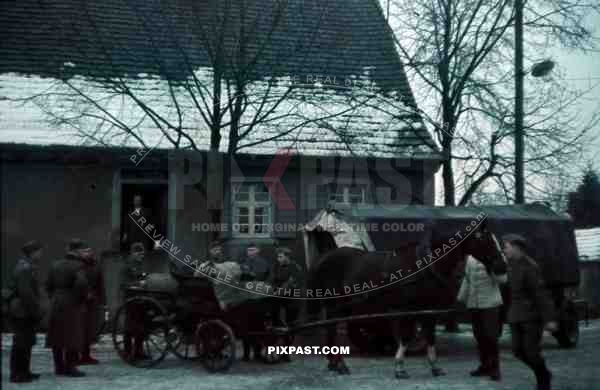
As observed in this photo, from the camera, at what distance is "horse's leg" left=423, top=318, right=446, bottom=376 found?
8.40 m

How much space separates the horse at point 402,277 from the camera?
27.4ft

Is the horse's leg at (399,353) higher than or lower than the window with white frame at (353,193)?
lower

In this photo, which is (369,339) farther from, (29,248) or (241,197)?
(29,248)

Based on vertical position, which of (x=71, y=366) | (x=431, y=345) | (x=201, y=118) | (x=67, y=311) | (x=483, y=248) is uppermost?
(x=201, y=118)

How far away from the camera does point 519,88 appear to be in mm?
11828

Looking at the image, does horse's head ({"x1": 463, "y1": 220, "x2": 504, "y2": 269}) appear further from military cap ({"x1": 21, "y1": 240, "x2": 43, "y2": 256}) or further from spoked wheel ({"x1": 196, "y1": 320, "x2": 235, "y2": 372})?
military cap ({"x1": 21, "y1": 240, "x2": 43, "y2": 256})

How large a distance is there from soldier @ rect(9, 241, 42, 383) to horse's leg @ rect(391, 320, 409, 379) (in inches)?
169

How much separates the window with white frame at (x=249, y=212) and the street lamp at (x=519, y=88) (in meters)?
4.57

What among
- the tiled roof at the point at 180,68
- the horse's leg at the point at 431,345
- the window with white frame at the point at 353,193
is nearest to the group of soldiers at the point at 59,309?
the tiled roof at the point at 180,68

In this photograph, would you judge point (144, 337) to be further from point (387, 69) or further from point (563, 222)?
point (387, 69)

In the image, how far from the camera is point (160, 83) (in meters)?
12.6

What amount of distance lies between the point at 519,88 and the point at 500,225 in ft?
8.75

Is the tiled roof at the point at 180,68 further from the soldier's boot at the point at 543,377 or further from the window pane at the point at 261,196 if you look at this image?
the soldier's boot at the point at 543,377

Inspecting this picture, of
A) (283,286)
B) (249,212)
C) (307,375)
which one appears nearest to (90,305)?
(283,286)
